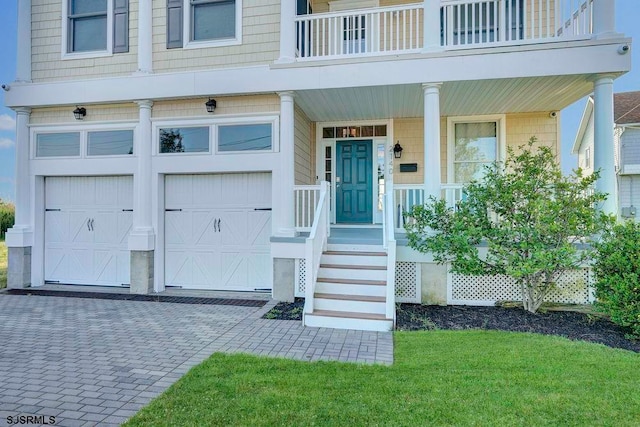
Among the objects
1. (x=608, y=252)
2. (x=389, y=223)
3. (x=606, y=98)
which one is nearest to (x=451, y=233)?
(x=389, y=223)

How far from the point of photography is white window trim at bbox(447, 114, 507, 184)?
27.2ft

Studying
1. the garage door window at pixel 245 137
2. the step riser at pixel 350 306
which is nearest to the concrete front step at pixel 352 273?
the step riser at pixel 350 306

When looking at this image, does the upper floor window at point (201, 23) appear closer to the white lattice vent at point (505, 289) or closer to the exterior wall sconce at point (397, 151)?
the exterior wall sconce at point (397, 151)

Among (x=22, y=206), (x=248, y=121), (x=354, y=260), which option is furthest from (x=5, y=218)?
(x=354, y=260)

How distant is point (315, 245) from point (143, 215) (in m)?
3.73

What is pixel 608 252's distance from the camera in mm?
5043

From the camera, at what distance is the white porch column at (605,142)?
19.1 ft

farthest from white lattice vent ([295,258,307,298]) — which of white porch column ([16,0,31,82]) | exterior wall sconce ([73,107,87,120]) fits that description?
white porch column ([16,0,31,82])

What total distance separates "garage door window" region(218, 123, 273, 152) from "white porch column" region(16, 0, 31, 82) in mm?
4427

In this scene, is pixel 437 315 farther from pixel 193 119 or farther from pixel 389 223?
pixel 193 119

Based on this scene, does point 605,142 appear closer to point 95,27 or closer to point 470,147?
point 470,147

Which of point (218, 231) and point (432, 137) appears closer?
point (432, 137)

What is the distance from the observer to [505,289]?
20.6ft

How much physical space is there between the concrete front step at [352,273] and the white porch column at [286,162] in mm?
1156
